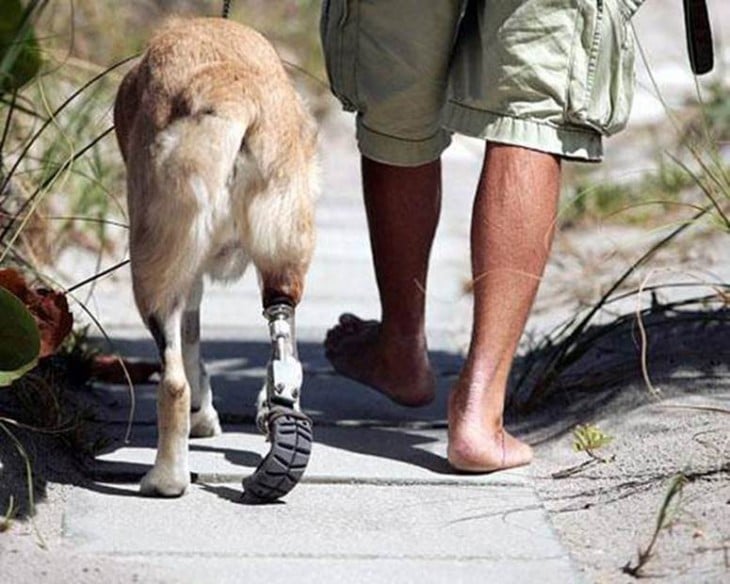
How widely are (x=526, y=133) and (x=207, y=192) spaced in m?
0.86

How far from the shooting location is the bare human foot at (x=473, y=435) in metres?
4.32

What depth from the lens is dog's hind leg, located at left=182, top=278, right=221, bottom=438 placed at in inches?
179

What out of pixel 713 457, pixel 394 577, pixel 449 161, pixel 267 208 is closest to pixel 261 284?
pixel 267 208

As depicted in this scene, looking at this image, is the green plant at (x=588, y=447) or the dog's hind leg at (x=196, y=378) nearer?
the green plant at (x=588, y=447)

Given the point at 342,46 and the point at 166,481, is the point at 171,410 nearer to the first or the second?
the point at 166,481

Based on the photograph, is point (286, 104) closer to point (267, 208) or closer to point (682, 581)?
point (267, 208)

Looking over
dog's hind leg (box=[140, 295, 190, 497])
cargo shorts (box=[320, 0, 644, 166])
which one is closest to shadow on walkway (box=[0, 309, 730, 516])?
dog's hind leg (box=[140, 295, 190, 497])

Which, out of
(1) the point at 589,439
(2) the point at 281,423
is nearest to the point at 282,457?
(2) the point at 281,423

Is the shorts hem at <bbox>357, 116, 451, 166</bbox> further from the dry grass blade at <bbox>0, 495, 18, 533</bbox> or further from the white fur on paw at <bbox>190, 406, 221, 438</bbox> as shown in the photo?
the dry grass blade at <bbox>0, 495, 18, 533</bbox>

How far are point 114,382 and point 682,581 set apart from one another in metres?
2.17

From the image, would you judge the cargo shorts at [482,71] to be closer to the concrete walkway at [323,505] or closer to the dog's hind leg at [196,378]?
the dog's hind leg at [196,378]

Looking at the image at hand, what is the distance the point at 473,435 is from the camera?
14.2 ft

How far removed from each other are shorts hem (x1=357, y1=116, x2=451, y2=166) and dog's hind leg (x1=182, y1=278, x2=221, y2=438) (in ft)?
2.03

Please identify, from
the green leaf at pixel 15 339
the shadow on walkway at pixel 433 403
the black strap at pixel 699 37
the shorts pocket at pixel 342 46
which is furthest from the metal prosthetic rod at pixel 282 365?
the black strap at pixel 699 37
